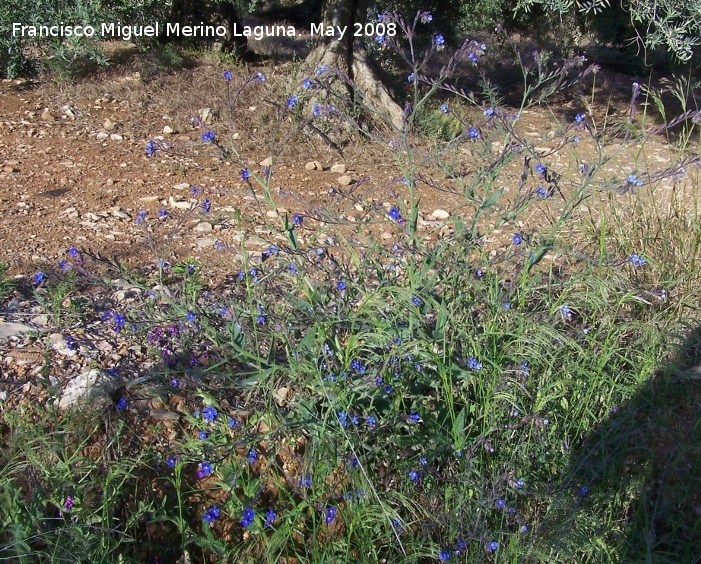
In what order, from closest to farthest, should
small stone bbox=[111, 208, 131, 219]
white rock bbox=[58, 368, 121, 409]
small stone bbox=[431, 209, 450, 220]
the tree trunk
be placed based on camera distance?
white rock bbox=[58, 368, 121, 409] < small stone bbox=[111, 208, 131, 219] < small stone bbox=[431, 209, 450, 220] < the tree trunk

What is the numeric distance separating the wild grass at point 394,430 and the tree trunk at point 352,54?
3232mm

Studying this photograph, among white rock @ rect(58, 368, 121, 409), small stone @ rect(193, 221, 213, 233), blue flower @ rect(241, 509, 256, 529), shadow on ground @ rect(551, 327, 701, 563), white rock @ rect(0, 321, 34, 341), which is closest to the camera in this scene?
blue flower @ rect(241, 509, 256, 529)

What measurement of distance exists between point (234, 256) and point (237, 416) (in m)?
1.11

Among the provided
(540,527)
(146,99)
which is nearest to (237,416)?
(540,527)

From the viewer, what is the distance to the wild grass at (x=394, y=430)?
6.42 feet

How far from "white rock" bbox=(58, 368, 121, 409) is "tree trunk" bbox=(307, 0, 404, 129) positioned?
144 inches

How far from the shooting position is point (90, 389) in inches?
90.4

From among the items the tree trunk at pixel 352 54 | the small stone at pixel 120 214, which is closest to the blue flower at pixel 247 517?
the small stone at pixel 120 214

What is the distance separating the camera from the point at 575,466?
7.11ft

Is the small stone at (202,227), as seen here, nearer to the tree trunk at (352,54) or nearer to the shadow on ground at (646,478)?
the shadow on ground at (646,478)

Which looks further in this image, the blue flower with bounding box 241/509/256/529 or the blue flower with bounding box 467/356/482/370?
the blue flower with bounding box 467/356/482/370

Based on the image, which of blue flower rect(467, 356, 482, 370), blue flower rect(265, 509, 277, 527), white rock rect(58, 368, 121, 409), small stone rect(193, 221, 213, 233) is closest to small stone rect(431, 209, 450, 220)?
small stone rect(193, 221, 213, 233)

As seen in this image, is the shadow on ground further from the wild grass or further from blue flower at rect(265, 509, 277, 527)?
blue flower at rect(265, 509, 277, 527)

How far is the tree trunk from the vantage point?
5523 mm
